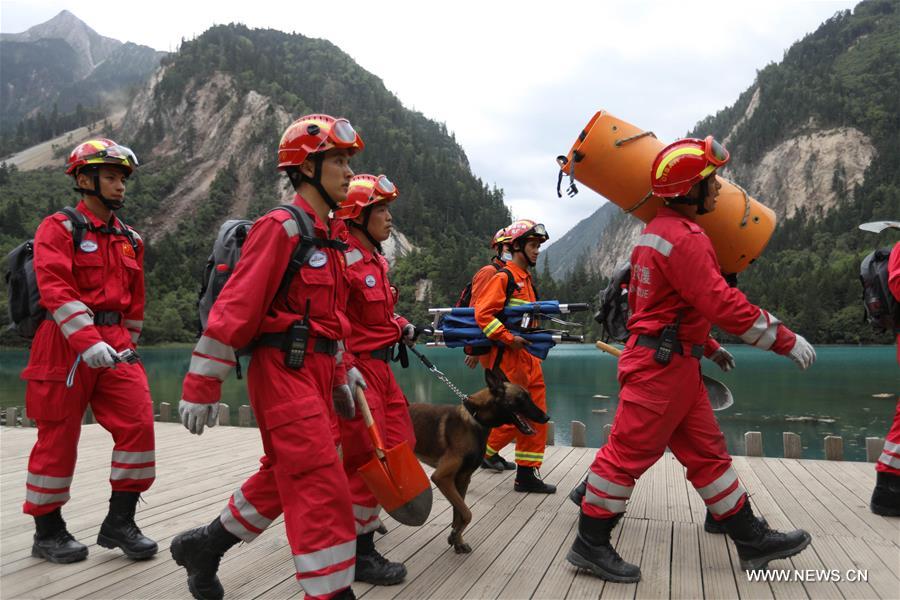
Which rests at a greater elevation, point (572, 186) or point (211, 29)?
point (211, 29)

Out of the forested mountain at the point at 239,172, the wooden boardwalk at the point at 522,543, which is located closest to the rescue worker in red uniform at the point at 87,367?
the wooden boardwalk at the point at 522,543

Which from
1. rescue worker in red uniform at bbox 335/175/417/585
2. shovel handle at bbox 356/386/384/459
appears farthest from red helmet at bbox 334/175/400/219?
shovel handle at bbox 356/386/384/459

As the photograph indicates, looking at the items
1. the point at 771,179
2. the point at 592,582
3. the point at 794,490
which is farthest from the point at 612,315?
the point at 771,179

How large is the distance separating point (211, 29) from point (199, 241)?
279 feet

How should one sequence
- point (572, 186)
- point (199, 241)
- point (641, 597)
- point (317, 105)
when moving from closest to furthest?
1. point (641, 597)
2. point (572, 186)
3. point (199, 241)
4. point (317, 105)

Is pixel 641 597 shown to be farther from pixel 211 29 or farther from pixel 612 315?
pixel 211 29

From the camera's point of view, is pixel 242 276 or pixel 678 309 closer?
pixel 242 276

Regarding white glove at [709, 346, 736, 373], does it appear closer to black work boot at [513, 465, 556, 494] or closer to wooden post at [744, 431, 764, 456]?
→ black work boot at [513, 465, 556, 494]

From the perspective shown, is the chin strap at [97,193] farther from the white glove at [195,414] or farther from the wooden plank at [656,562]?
the wooden plank at [656,562]

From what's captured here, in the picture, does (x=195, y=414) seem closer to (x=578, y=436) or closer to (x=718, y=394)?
(x=718, y=394)

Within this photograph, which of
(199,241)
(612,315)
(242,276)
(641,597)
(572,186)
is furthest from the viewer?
(199,241)

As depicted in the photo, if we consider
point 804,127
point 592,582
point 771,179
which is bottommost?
point 592,582

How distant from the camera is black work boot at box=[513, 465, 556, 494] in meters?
5.77

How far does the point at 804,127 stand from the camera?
133 metres
